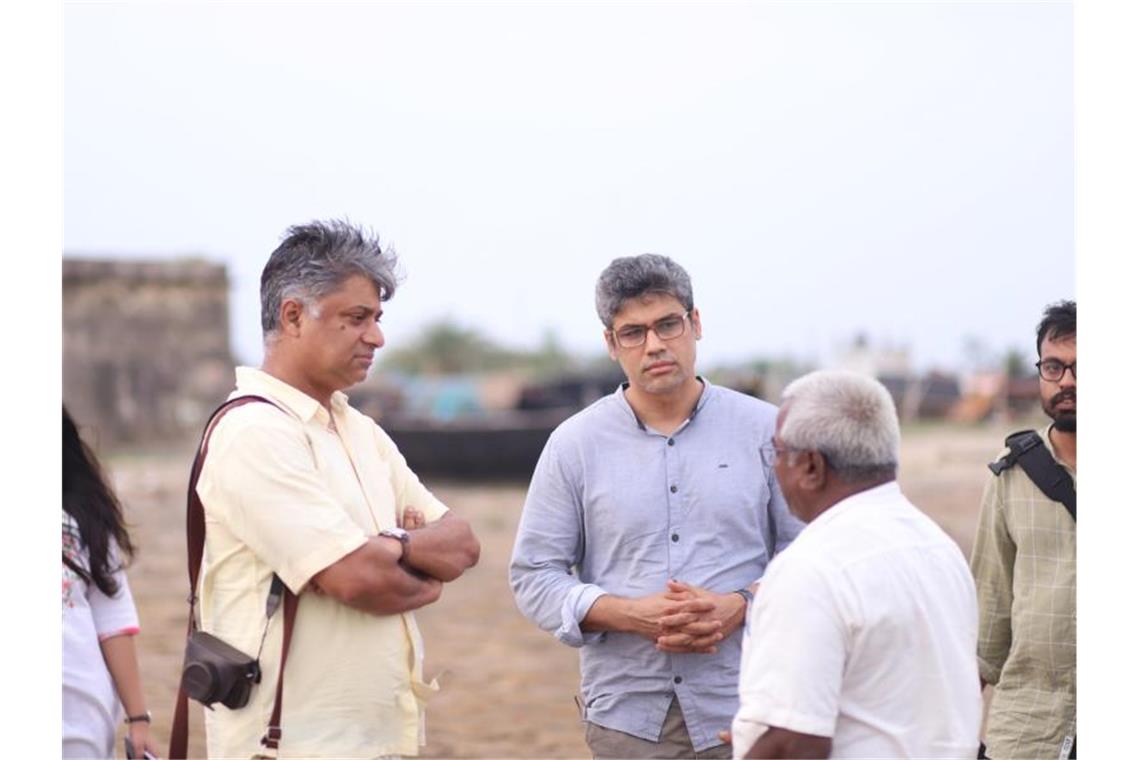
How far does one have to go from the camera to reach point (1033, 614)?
10.8ft

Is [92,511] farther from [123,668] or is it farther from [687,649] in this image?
[687,649]

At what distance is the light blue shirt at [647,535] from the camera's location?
3291 mm

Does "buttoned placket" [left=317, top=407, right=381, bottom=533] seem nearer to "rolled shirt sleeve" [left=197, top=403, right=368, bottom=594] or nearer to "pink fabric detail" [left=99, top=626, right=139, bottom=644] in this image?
"rolled shirt sleeve" [left=197, top=403, right=368, bottom=594]

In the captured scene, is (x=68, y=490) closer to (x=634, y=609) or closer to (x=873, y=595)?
(x=634, y=609)

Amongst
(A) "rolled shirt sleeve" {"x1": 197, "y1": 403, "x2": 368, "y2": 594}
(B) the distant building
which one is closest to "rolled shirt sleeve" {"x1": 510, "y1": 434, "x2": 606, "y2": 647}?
(A) "rolled shirt sleeve" {"x1": 197, "y1": 403, "x2": 368, "y2": 594}

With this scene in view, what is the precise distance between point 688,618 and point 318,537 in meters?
0.88

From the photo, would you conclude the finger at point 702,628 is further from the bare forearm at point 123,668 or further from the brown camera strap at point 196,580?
the bare forearm at point 123,668

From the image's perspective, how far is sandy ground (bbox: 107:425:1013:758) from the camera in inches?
274

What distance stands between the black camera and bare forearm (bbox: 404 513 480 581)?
1.32 ft

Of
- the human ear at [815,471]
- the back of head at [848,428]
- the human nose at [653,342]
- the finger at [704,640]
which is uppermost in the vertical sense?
the human nose at [653,342]

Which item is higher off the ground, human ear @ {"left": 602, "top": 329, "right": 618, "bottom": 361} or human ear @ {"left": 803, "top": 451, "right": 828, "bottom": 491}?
human ear @ {"left": 602, "top": 329, "right": 618, "bottom": 361}

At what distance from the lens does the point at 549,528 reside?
3410 mm

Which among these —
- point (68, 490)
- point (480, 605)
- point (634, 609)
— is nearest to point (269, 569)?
point (68, 490)

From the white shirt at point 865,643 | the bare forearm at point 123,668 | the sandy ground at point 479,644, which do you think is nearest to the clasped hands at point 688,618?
the white shirt at point 865,643
